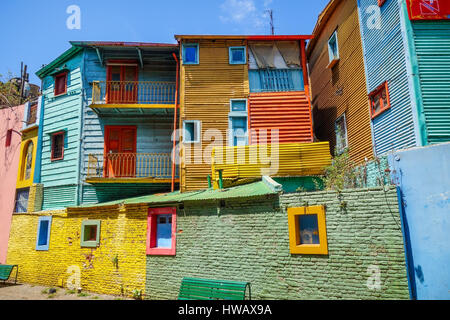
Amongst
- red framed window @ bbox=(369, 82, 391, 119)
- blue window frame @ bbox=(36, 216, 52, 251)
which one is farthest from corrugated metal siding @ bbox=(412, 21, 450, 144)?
blue window frame @ bbox=(36, 216, 52, 251)

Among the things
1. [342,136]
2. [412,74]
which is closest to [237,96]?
[342,136]

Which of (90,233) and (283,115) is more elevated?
(283,115)

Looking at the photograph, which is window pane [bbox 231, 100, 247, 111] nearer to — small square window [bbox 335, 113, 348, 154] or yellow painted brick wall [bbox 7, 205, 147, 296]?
small square window [bbox 335, 113, 348, 154]

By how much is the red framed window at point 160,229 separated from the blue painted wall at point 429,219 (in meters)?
6.21

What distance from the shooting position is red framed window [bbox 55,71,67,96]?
50.2 ft

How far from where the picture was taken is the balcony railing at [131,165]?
13.6 metres

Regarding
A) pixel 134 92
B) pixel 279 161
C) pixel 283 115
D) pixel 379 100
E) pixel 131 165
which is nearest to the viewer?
pixel 379 100

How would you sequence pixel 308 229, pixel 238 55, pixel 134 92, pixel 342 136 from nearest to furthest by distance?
1. pixel 308 229
2. pixel 342 136
3. pixel 238 55
4. pixel 134 92

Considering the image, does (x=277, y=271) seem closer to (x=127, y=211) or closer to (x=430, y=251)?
(x=430, y=251)

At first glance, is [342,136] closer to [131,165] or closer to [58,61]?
[131,165]

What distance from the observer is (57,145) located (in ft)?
49.1

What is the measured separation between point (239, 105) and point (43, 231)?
9780 millimetres

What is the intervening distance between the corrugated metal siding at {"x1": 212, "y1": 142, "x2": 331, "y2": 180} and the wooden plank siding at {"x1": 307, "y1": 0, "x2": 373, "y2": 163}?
51.6 inches

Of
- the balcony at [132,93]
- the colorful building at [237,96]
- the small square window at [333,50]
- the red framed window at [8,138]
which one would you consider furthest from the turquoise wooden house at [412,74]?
the red framed window at [8,138]
